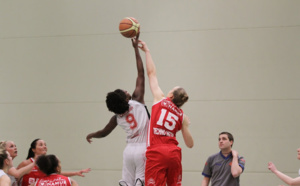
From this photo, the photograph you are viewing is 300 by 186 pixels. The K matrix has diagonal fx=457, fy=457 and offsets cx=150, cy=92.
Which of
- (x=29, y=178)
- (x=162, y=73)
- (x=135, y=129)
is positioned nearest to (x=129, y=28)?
(x=135, y=129)

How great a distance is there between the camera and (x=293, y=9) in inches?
325

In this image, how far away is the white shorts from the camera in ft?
18.5

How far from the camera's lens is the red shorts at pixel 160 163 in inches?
209

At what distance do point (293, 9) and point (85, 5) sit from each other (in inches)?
156

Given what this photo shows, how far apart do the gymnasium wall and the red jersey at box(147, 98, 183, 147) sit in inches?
119

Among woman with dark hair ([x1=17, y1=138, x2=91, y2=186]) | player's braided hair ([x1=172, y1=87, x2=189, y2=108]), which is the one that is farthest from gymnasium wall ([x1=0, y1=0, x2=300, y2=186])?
player's braided hair ([x1=172, y1=87, x2=189, y2=108])

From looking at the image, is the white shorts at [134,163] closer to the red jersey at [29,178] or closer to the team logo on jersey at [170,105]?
the team logo on jersey at [170,105]

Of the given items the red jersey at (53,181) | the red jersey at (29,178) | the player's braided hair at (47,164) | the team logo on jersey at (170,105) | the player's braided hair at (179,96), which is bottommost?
the red jersey at (29,178)

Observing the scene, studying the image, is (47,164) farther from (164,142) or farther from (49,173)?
(164,142)

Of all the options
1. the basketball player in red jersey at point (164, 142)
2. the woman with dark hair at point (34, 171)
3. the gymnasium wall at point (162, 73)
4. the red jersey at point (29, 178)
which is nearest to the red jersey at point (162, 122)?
the basketball player in red jersey at point (164, 142)

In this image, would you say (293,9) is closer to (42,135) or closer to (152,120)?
(152,120)

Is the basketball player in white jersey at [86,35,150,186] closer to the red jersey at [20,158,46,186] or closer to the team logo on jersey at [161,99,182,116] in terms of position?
the team logo on jersey at [161,99,182,116]

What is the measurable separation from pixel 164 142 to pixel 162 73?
3319 millimetres

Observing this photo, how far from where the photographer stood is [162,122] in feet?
17.6
